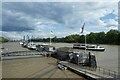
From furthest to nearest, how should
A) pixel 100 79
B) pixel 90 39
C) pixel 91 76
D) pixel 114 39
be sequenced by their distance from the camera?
pixel 90 39 < pixel 114 39 < pixel 91 76 < pixel 100 79

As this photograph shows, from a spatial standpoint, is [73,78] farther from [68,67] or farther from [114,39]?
[114,39]

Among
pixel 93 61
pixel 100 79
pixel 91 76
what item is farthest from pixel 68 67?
pixel 100 79

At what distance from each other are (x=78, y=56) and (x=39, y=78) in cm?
1186

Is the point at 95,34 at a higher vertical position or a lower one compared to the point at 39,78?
higher

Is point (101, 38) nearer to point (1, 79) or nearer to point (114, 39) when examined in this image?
point (114, 39)

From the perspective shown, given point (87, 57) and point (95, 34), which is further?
point (95, 34)

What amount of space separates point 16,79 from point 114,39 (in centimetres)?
→ 11785

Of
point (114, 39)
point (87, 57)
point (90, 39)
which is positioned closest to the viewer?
point (87, 57)

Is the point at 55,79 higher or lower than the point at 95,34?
lower

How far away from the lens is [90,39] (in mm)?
162250

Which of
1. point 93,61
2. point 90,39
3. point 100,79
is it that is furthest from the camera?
point 90,39

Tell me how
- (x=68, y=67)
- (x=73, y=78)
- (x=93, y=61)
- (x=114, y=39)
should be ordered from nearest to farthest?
(x=73, y=78) → (x=68, y=67) → (x=93, y=61) → (x=114, y=39)

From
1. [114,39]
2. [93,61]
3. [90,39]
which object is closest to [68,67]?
[93,61]

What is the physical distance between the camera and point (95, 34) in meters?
158
